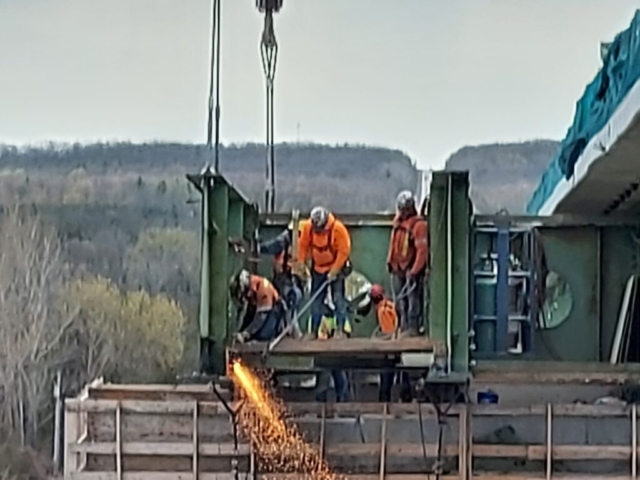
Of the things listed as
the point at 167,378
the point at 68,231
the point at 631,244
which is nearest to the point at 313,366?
the point at 631,244

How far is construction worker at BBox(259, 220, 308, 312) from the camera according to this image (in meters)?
9.70

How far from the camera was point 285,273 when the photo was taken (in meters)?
9.84

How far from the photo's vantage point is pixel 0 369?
26.0 metres

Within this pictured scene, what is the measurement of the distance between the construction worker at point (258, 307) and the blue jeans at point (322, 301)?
1.31 feet

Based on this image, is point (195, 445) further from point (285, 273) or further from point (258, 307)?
point (258, 307)

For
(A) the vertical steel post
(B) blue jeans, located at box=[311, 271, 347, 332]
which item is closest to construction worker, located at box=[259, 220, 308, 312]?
(B) blue jeans, located at box=[311, 271, 347, 332]

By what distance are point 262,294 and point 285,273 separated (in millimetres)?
827

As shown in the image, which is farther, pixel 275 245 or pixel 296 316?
pixel 275 245

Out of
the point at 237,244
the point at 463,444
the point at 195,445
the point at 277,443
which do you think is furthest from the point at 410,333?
the point at 195,445

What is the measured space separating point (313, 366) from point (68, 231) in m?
17.8

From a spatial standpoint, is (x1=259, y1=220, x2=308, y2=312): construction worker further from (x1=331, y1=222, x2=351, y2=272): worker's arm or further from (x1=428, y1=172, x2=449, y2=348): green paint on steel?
(x1=428, y1=172, x2=449, y2=348): green paint on steel

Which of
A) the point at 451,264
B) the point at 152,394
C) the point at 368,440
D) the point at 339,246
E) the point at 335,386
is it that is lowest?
the point at 368,440

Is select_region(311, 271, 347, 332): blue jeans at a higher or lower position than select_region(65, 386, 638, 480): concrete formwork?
higher

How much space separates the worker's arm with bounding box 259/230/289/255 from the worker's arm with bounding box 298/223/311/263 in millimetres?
512
